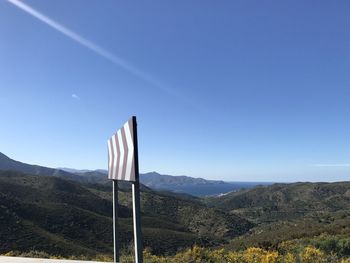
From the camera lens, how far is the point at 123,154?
5.65 metres

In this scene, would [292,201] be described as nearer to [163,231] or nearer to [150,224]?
[150,224]

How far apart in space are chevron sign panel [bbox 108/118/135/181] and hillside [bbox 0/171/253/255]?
29.3 metres

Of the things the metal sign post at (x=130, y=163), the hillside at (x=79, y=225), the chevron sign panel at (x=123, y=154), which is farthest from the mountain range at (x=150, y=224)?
the metal sign post at (x=130, y=163)

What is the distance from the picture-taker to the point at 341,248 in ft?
45.9

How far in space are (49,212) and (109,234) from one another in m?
9.06

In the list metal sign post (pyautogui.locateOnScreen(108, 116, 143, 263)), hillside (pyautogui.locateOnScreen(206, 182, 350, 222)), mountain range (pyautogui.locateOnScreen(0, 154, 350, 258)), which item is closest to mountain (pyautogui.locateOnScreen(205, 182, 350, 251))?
hillside (pyautogui.locateOnScreen(206, 182, 350, 222))

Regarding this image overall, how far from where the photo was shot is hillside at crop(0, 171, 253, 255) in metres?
41.0

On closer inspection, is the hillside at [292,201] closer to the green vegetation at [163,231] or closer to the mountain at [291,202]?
the mountain at [291,202]

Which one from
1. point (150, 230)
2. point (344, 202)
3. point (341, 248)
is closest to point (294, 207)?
point (344, 202)

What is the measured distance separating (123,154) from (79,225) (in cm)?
5049

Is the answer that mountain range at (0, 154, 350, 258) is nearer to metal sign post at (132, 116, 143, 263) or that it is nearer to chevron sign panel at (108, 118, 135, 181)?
chevron sign panel at (108, 118, 135, 181)

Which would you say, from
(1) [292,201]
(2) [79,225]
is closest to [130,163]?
(2) [79,225]

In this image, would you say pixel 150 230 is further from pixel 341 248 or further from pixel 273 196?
pixel 273 196

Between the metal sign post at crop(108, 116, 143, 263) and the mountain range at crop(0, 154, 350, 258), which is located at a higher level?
the metal sign post at crop(108, 116, 143, 263)
